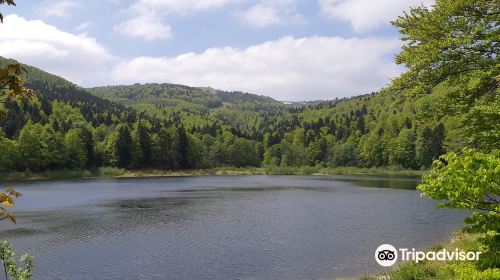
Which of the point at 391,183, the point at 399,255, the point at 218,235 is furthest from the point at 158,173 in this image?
the point at 399,255

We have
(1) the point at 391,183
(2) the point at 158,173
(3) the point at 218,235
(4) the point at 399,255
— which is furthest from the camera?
(2) the point at 158,173

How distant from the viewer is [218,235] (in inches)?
1821

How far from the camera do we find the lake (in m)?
33.1

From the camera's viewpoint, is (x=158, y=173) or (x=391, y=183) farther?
(x=158, y=173)

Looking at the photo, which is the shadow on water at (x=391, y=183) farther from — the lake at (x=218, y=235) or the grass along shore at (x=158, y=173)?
the grass along shore at (x=158, y=173)

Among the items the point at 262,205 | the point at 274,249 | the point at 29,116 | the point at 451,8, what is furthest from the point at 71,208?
the point at 29,116

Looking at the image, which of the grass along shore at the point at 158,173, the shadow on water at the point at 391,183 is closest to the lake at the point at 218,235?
the shadow on water at the point at 391,183

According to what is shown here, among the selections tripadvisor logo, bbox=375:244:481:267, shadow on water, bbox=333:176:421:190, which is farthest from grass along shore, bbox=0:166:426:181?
tripadvisor logo, bbox=375:244:481:267

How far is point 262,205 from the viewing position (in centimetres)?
7206

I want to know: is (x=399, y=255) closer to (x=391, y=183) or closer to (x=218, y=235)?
(x=218, y=235)

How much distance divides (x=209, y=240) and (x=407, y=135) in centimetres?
16569

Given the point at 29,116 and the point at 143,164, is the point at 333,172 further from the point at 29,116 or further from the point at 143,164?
the point at 29,116

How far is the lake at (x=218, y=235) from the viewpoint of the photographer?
1302 inches

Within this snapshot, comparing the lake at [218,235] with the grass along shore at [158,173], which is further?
the grass along shore at [158,173]
